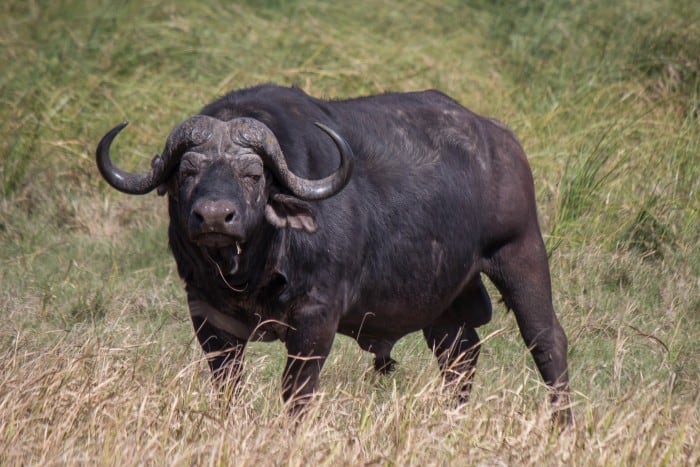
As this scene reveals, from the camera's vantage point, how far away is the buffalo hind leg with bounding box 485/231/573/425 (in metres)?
5.45

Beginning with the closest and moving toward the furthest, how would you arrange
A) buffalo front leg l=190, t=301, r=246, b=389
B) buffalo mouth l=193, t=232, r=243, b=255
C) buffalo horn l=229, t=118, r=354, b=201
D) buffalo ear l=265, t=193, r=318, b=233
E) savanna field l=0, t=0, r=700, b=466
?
savanna field l=0, t=0, r=700, b=466
buffalo mouth l=193, t=232, r=243, b=255
buffalo horn l=229, t=118, r=354, b=201
buffalo ear l=265, t=193, r=318, b=233
buffalo front leg l=190, t=301, r=246, b=389

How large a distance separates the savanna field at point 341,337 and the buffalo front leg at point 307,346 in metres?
0.10

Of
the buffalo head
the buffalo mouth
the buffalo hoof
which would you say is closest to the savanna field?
the buffalo hoof

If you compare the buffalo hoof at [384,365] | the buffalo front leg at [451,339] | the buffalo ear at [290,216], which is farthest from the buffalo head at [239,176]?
the buffalo front leg at [451,339]

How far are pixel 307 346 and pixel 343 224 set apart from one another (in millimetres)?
491

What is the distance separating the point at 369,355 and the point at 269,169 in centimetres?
169

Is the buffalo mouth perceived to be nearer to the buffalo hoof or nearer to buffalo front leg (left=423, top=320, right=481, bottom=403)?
the buffalo hoof

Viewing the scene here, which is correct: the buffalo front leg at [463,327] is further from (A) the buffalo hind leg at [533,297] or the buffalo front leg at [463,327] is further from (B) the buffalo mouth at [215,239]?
(B) the buffalo mouth at [215,239]

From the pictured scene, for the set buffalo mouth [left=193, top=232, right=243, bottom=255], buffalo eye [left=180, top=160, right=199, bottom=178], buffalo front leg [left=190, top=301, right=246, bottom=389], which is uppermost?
buffalo eye [left=180, top=160, right=199, bottom=178]

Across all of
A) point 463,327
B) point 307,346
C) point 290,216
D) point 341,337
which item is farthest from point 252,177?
point 341,337

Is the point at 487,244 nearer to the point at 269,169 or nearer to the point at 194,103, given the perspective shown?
the point at 269,169

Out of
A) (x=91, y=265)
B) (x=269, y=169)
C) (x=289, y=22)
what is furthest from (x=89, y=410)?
(x=289, y=22)

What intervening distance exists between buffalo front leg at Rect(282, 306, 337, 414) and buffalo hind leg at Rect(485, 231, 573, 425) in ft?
3.55

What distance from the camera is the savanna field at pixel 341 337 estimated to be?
3986 mm
